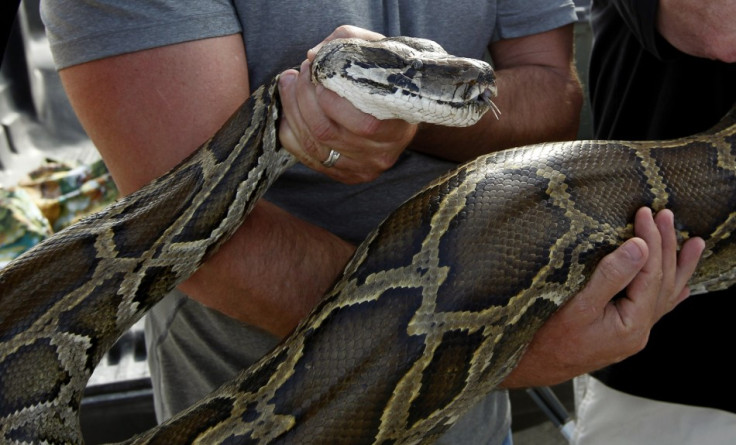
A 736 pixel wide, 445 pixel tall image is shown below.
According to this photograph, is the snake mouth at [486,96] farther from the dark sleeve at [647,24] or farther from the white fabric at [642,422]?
the white fabric at [642,422]

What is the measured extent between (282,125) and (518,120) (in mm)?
856

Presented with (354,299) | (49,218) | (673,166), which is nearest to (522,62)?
(673,166)

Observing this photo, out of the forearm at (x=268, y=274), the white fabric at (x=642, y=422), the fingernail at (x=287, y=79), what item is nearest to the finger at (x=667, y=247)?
the white fabric at (x=642, y=422)

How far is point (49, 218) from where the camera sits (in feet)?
15.2

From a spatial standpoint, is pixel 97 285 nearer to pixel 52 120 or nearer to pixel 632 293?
pixel 632 293

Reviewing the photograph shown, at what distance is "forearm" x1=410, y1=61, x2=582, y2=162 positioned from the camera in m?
2.47

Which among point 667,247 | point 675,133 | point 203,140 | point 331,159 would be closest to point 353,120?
point 331,159

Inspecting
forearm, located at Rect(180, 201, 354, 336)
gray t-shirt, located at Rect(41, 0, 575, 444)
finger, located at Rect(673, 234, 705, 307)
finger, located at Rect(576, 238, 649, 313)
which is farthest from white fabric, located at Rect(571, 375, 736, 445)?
forearm, located at Rect(180, 201, 354, 336)

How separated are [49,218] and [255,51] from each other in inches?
117

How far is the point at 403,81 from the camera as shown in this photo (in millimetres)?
2006

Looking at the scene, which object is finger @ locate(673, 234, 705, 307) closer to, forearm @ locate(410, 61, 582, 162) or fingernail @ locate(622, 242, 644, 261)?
fingernail @ locate(622, 242, 644, 261)

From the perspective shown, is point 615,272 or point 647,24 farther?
point 647,24

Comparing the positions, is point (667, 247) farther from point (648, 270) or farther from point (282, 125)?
point (282, 125)

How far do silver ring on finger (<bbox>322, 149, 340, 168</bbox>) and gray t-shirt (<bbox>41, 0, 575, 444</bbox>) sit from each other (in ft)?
1.10
